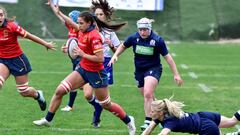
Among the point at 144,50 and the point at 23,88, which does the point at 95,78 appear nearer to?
the point at 144,50

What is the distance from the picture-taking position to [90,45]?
9.09m

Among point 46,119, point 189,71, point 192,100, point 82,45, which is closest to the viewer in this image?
point 82,45

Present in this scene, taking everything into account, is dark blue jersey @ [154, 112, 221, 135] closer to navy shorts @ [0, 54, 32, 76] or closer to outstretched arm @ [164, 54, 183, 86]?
outstretched arm @ [164, 54, 183, 86]

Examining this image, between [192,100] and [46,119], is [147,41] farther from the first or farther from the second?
[192,100]

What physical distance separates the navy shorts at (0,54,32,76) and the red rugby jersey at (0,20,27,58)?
7 centimetres

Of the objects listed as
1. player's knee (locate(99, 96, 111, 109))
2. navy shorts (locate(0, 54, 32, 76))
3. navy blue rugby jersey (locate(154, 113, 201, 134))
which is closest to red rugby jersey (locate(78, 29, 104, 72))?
player's knee (locate(99, 96, 111, 109))

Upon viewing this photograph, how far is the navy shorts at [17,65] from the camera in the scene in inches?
407

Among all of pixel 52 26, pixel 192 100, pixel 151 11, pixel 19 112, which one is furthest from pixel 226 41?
pixel 19 112

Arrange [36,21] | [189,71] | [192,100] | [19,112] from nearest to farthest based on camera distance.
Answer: [19,112] → [192,100] → [189,71] → [36,21]

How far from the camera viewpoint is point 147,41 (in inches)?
→ 399

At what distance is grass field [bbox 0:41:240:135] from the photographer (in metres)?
10.2

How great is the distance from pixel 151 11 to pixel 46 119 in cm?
1859

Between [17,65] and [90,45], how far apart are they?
6.05ft

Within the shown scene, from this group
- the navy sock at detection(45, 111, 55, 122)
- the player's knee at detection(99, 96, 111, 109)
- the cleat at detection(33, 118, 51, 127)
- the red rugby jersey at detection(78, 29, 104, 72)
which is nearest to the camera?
the red rugby jersey at detection(78, 29, 104, 72)
